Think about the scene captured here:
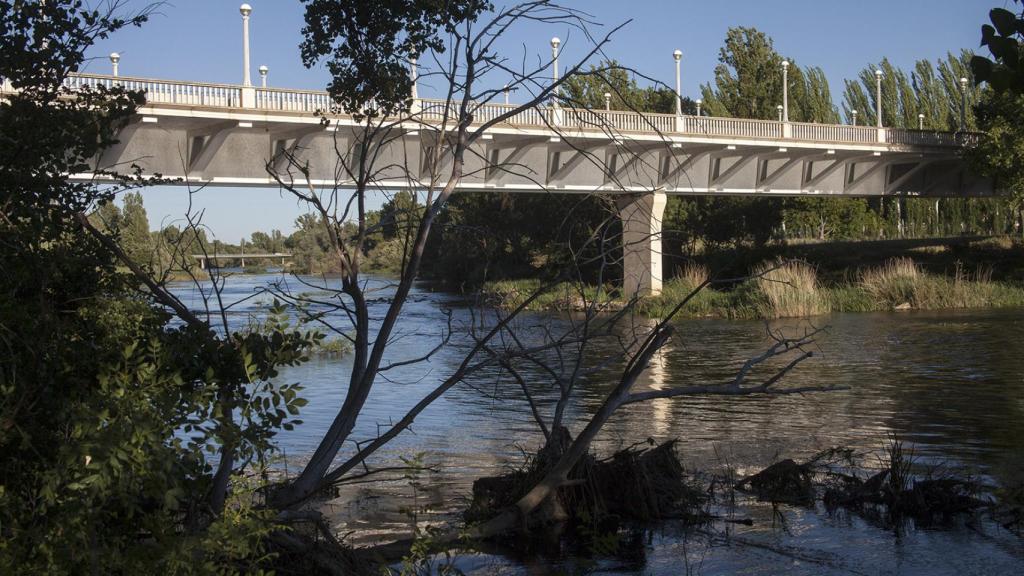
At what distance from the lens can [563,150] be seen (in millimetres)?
35875

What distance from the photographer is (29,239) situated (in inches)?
257

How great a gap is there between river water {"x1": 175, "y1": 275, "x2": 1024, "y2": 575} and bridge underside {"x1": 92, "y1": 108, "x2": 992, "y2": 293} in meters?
2.79

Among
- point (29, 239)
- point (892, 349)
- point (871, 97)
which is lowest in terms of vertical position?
point (892, 349)

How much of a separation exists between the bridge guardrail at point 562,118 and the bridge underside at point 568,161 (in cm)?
39

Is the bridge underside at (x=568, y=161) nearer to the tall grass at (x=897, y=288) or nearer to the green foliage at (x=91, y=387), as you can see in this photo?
the tall grass at (x=897, y=288)

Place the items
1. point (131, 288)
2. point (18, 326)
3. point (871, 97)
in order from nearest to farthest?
1. point (18, 326)
2. point (131, 288)
3. point (871, 97)

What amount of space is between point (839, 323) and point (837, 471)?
2112 cm

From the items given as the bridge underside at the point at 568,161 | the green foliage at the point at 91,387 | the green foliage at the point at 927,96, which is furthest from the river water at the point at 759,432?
the green foliage at the point at 927,96

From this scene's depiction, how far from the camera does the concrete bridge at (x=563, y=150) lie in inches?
1062

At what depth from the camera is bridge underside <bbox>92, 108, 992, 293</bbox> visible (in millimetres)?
27344

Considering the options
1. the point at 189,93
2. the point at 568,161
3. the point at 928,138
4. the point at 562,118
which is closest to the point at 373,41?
the point at 189,93

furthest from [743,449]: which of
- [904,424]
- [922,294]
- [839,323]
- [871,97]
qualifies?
[871,97]

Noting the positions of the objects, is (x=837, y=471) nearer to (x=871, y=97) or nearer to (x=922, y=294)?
(x=922, y=294)

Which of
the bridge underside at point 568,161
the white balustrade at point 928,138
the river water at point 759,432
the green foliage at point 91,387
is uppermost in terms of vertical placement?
the white balustrade at point 928,138
